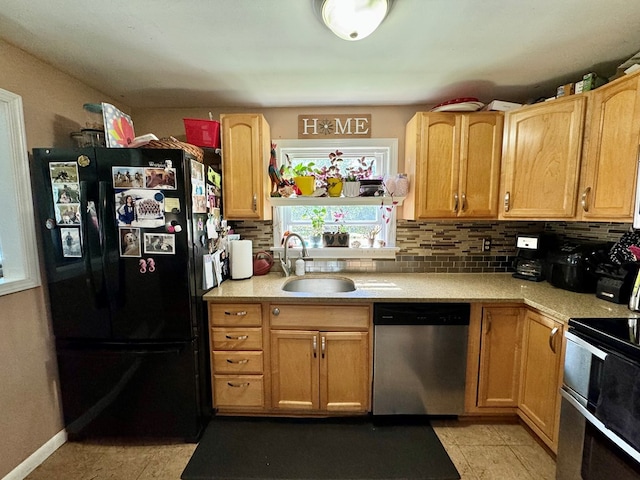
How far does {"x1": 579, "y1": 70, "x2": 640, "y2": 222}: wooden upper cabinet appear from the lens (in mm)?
1438

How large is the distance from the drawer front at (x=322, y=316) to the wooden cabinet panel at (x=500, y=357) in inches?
31.1

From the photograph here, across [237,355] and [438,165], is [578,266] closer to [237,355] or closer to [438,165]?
[438,165]

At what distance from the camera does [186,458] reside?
1638 mm

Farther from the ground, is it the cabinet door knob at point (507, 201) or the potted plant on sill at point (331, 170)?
the potted plant on sill at point (331, 170)

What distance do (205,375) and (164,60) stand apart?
1985 millimetres

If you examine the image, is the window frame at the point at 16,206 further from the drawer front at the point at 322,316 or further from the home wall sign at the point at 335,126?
the home wall sign at the point at 335,126

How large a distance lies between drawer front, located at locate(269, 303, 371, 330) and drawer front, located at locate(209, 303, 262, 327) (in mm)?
106

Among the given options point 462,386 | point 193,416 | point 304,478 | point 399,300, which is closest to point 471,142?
point 399,300

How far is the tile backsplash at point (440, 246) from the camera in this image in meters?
2.38

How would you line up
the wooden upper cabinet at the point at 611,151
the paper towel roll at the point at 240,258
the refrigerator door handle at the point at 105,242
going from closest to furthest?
the wooden upper cabinet at the point at 611,151
the refrigerator door handle at the point at 105,242
the paper towel roll at the point at 240,258

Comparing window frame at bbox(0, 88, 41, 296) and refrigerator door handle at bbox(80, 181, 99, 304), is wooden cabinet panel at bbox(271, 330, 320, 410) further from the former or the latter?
window frame at bbox(0, 88, 41, 296)

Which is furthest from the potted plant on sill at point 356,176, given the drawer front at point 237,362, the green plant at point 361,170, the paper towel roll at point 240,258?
the drawer front at point 237,362

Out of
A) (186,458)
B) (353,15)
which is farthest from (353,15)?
(186,458)

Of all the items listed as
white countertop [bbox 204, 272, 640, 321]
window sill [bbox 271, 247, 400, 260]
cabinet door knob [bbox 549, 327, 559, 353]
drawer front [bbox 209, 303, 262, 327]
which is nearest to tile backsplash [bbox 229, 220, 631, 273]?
window sill [bbox 271, 247, 400, 260]
